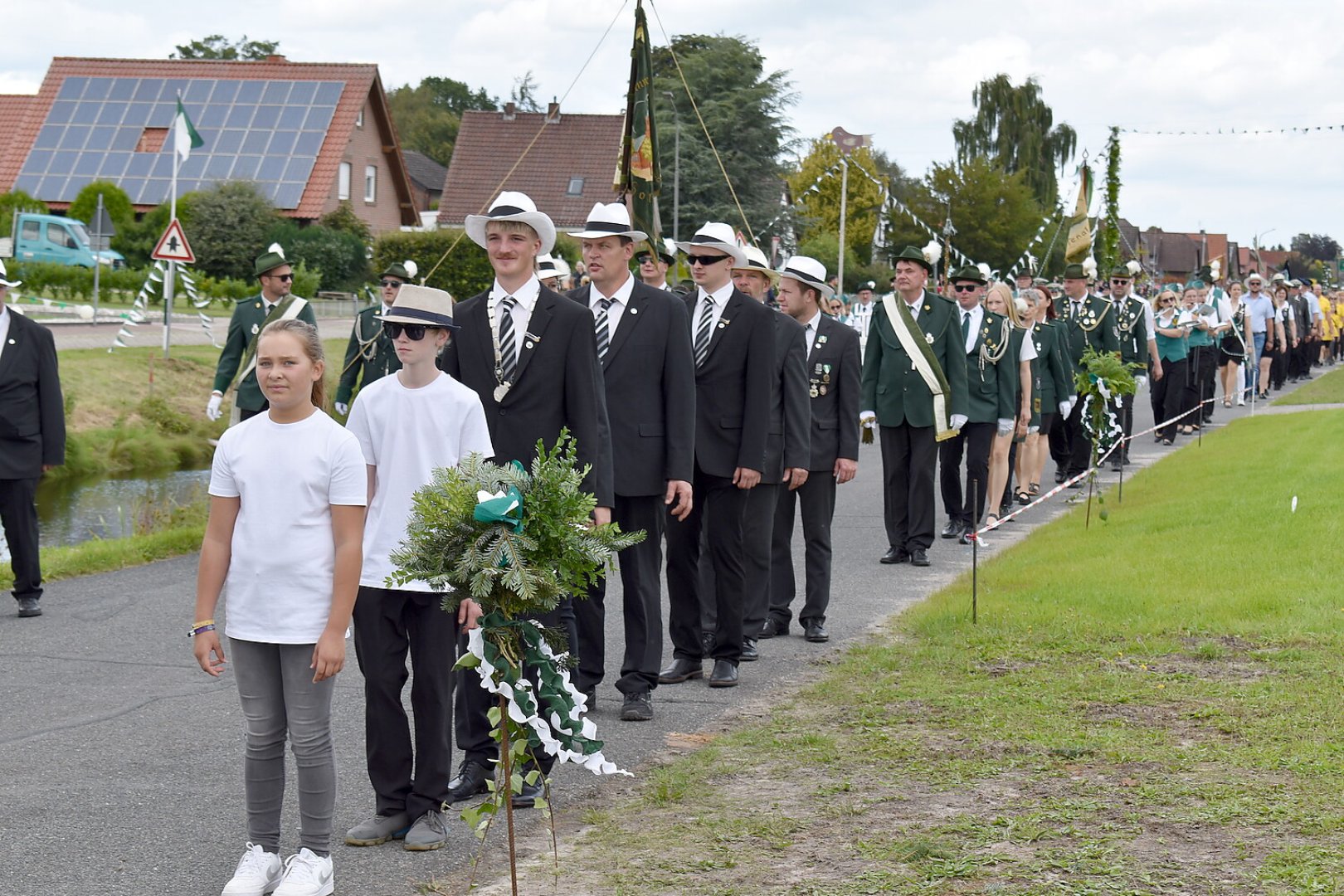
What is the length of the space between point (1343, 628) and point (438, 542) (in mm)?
5533

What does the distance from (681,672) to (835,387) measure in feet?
8.70

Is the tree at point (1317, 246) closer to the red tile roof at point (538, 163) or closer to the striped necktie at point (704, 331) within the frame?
the red tile roof at point (538, 163)

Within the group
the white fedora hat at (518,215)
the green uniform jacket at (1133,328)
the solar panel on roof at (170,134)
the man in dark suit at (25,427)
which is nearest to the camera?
the white fedora hat at (518,215)

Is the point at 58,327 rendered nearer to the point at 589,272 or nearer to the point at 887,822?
the point at 589,272

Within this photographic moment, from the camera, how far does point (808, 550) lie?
9.68 meters

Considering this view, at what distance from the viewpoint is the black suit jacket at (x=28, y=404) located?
33.7 ft

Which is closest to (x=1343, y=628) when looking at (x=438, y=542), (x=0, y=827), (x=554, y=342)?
(x=554, y=342)

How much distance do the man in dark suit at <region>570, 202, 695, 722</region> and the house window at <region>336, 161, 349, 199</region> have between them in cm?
5174

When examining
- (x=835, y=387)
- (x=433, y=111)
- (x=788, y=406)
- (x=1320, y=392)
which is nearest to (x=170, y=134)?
(x=1320, y=392)

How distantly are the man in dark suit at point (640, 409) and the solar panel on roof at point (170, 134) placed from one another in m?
47.7

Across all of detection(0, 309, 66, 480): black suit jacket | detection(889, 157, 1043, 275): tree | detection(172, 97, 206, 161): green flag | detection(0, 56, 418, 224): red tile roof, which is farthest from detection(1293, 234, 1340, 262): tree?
detection(0, 309, 66, 480): black suit jacket

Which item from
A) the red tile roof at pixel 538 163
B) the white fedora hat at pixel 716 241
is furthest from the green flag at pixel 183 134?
the red tile roof at pixel 538 163

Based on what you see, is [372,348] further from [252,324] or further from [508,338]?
[508,338]

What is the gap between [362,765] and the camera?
672cm
